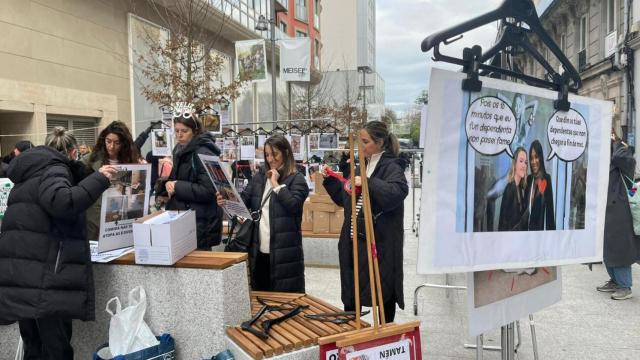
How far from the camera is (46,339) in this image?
2.71m

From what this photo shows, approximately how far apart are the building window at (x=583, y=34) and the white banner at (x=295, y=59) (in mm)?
14384

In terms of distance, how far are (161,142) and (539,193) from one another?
6.53 meters

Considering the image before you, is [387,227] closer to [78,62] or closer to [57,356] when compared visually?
[57,356]

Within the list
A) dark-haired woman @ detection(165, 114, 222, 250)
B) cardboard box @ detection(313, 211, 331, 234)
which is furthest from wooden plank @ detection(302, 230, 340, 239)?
dark-haired woman @ detection(165, 114, 222, 250)

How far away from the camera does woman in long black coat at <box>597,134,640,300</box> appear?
4969mm

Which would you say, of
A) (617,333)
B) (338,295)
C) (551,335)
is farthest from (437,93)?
(338,295)

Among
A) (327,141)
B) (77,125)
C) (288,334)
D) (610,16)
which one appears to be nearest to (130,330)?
(288,334)

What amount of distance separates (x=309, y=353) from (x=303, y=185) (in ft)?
4.95

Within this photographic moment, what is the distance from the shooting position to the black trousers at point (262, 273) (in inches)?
148

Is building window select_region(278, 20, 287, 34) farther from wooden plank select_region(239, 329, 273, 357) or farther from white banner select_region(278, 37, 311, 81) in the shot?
wooden plank select_region(239, 329, 273, 357)

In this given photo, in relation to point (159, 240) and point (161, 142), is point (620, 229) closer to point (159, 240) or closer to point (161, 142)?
point (159, 240)

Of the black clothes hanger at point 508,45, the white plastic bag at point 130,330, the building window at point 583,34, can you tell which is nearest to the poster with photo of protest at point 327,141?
the white plastic bag at point 130,330

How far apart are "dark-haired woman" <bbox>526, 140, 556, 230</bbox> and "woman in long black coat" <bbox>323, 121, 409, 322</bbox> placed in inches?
44.4

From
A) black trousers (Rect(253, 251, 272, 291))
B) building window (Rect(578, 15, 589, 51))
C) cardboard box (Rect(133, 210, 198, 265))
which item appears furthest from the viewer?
building window (Rect(578, 15, 589, 51))
